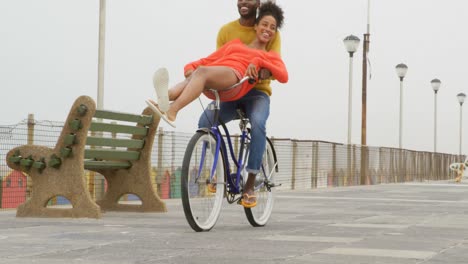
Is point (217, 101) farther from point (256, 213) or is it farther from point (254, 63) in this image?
point (256, 213)

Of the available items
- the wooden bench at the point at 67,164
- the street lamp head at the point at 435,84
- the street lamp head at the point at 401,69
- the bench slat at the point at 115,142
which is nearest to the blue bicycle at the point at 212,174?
the wooden bench at the point at 67,164

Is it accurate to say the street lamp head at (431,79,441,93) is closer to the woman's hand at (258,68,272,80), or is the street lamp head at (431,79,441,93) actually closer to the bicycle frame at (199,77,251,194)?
the bicycle frame at (199,77,251,194)

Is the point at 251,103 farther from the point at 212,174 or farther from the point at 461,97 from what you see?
the point at 461,97

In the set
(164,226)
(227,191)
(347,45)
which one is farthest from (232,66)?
(347,45)

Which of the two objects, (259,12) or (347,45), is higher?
(347,45)

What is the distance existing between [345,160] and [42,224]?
22.5 meters

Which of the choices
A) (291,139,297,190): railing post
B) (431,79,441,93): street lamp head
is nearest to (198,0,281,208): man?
(291,139,297,190): railing post

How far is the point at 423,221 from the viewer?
9.39 metres

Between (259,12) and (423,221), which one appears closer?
(259,12)

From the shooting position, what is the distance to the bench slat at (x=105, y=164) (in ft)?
31.9

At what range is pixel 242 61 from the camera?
301 inches

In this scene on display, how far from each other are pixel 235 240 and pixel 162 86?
1.23 metres

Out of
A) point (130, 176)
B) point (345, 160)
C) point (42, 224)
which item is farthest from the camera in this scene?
point (345, 160)

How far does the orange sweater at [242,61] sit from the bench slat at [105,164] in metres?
2.50
